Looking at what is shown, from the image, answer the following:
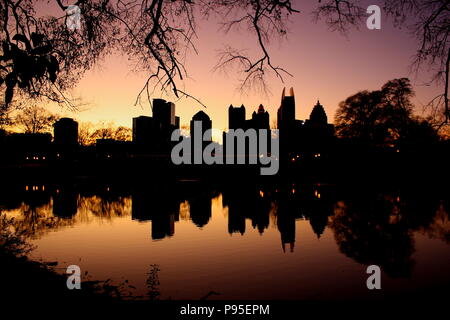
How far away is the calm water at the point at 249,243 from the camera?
472 inches

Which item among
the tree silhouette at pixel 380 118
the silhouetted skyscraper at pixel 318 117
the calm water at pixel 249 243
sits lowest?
the calm water at pixel 249 243

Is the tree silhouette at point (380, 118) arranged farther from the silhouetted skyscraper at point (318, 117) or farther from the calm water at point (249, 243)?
the silhouetted skyscraper at point (318, 117)

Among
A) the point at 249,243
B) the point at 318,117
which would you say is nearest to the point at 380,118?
the point at 249,243

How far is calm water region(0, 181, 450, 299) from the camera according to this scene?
12.0 meters

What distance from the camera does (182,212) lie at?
26516 mm

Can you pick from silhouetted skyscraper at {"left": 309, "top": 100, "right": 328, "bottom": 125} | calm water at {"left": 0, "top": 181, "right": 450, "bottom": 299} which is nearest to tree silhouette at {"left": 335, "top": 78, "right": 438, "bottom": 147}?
calm water at {"left": 0, "top": 181, "right": 450, "bottom": 299}

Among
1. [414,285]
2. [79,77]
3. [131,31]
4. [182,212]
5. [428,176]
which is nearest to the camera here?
[131,31]

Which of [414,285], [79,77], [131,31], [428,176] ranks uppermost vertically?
[131,31]

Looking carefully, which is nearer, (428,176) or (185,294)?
(185,294)

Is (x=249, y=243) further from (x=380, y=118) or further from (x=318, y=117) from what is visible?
(x=318, y=117)

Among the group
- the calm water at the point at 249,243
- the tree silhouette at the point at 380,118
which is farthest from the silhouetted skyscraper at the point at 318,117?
the calm water at the point at 249,243

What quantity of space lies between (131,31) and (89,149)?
131151 mm
